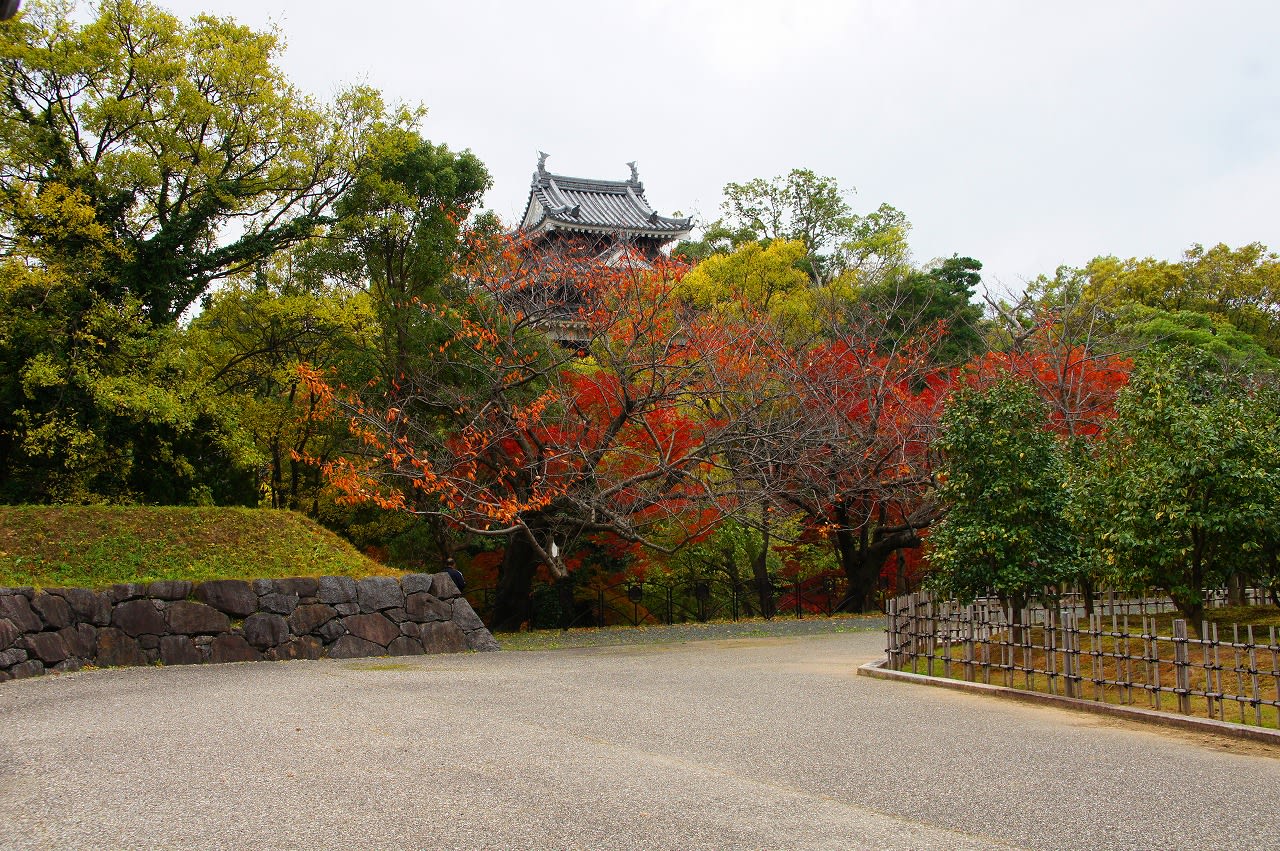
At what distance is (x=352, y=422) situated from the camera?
1591 centimetres

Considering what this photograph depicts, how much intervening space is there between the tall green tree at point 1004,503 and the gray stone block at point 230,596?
8.75 metres

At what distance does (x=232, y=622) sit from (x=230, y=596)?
13.3 inches

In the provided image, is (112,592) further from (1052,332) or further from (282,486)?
(1052,332)

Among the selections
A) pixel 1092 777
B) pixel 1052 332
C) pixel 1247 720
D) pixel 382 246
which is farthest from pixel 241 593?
pixel 1052 332

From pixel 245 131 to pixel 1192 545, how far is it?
15.6 m

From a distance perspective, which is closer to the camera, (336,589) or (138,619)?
(138,619)

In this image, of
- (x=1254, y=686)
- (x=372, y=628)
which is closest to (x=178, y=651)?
(x=372, y=628)

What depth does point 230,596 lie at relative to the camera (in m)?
12.3

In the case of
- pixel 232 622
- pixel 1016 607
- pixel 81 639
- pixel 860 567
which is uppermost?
pixel 860 567

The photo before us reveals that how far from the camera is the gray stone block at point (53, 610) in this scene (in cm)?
1092

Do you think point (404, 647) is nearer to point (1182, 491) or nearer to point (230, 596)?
point (230, 596)

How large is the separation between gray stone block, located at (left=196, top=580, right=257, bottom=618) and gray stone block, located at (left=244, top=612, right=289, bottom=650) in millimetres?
122

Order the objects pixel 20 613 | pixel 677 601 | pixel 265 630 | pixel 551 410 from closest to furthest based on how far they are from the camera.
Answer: pixel 20 613, pixel 265 630, pixel 551 410, pixel 677 601

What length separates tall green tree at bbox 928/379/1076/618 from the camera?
35.1ft
